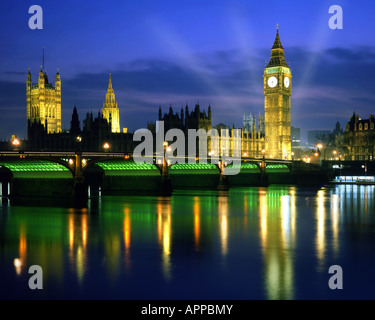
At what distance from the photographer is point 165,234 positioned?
1013 inches

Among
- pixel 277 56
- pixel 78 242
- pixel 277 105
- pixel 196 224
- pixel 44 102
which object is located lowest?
pixel 78 242

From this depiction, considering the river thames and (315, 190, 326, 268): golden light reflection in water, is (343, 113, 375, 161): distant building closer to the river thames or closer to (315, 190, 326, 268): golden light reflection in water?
(315, 190, 326, 268): golden light reflection in water

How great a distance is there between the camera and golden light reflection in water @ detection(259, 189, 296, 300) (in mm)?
15461

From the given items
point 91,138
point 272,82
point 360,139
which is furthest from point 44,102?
point 360,139

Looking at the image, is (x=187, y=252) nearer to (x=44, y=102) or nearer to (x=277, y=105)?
(x=277, y=105)

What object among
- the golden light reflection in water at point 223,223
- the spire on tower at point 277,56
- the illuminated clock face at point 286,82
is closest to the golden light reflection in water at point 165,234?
the golden light reflection in water at point 223,223

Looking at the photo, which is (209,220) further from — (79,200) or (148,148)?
(148,148)

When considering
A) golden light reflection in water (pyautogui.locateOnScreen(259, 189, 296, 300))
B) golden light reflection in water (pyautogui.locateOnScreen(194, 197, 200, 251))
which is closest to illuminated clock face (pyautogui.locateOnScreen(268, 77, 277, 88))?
golden light reflection in water (pyautogui.locateOnScreen(194, 197, 200, 251))

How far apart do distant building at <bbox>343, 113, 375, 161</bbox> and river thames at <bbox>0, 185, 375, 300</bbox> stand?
2716 inches

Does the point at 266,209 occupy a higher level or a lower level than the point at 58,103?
lower

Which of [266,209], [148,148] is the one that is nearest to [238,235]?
[266,209]

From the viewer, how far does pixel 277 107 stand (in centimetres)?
12331

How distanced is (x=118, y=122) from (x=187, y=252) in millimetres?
115160

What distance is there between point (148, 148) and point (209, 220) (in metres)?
60.5
